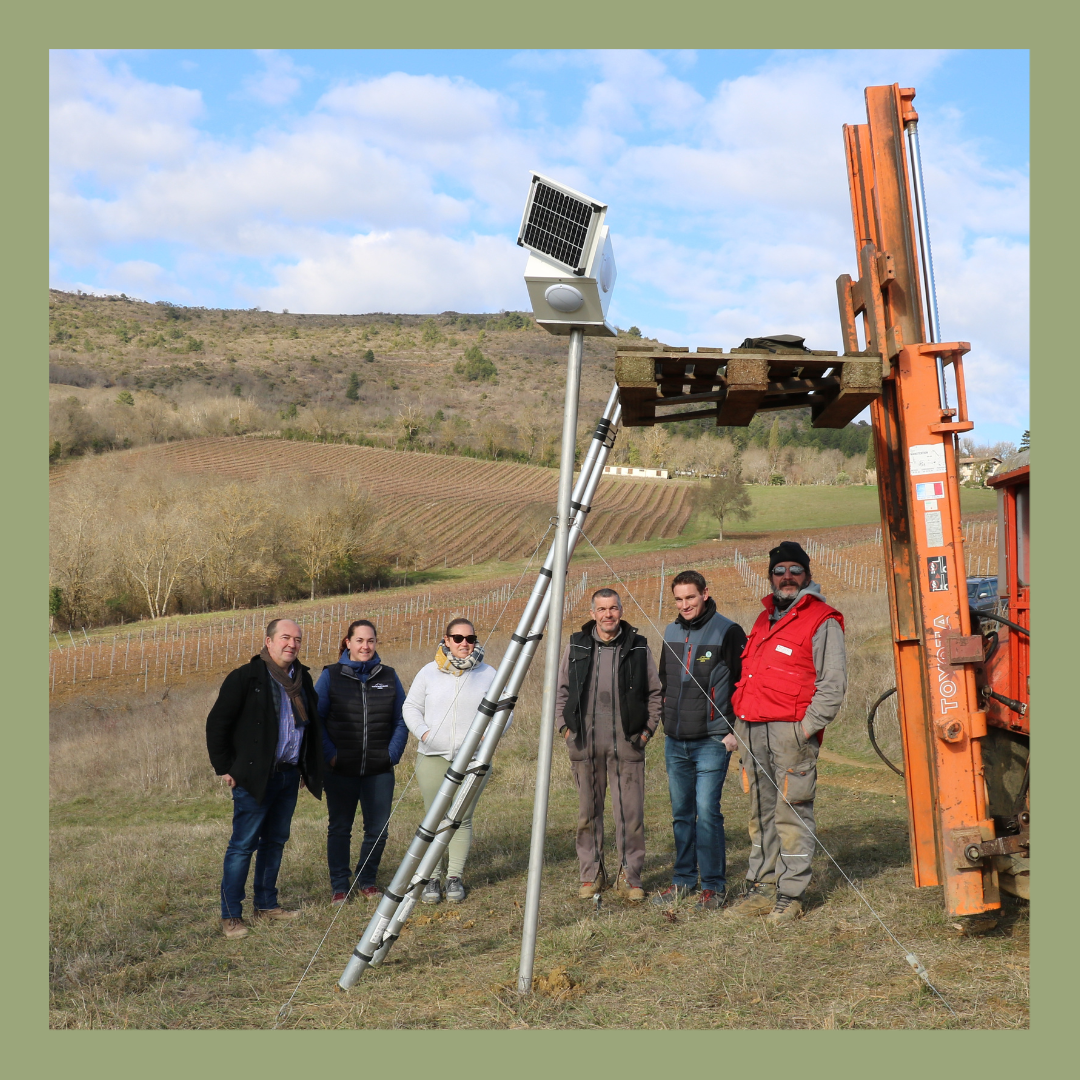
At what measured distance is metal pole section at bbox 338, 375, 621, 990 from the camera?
4.90 m

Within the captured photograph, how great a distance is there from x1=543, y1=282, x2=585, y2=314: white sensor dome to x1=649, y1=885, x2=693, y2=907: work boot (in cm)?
361

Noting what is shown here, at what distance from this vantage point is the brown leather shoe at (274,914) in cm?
599

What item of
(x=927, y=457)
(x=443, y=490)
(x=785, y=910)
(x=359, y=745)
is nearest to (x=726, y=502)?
(x=443, y=490)

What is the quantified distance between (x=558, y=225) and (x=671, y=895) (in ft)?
13.4

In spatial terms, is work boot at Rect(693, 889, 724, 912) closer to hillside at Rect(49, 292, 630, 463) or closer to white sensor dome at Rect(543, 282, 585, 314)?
white sensor dome at Rect(543, 282, 585, 314)

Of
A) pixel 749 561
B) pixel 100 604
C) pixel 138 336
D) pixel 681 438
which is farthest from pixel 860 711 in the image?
pixel 138 336

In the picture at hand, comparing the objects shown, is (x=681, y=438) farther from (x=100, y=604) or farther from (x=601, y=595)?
(x=601, y=595)

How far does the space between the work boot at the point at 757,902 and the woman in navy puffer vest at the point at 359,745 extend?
7.48ft

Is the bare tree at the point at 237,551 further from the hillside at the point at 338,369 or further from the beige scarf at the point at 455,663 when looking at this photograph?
the hillside at the point at 338,369

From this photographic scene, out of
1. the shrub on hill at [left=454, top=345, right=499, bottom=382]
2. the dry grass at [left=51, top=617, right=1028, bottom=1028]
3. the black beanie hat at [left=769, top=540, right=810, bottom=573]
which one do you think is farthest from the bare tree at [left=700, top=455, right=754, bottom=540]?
the shrub on hill at [left=454, top=345, right=499, bottom=382]

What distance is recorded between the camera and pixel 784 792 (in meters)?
5.48

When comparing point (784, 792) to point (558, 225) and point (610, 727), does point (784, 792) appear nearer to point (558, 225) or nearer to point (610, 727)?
point (610, 727)

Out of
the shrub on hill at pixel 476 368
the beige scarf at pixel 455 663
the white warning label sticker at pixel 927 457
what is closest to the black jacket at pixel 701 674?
the beige scarf at pixel 455 663

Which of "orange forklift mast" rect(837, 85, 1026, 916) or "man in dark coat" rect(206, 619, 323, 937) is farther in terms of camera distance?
"man in dark coat" rect(206, 619, 323, 937)
